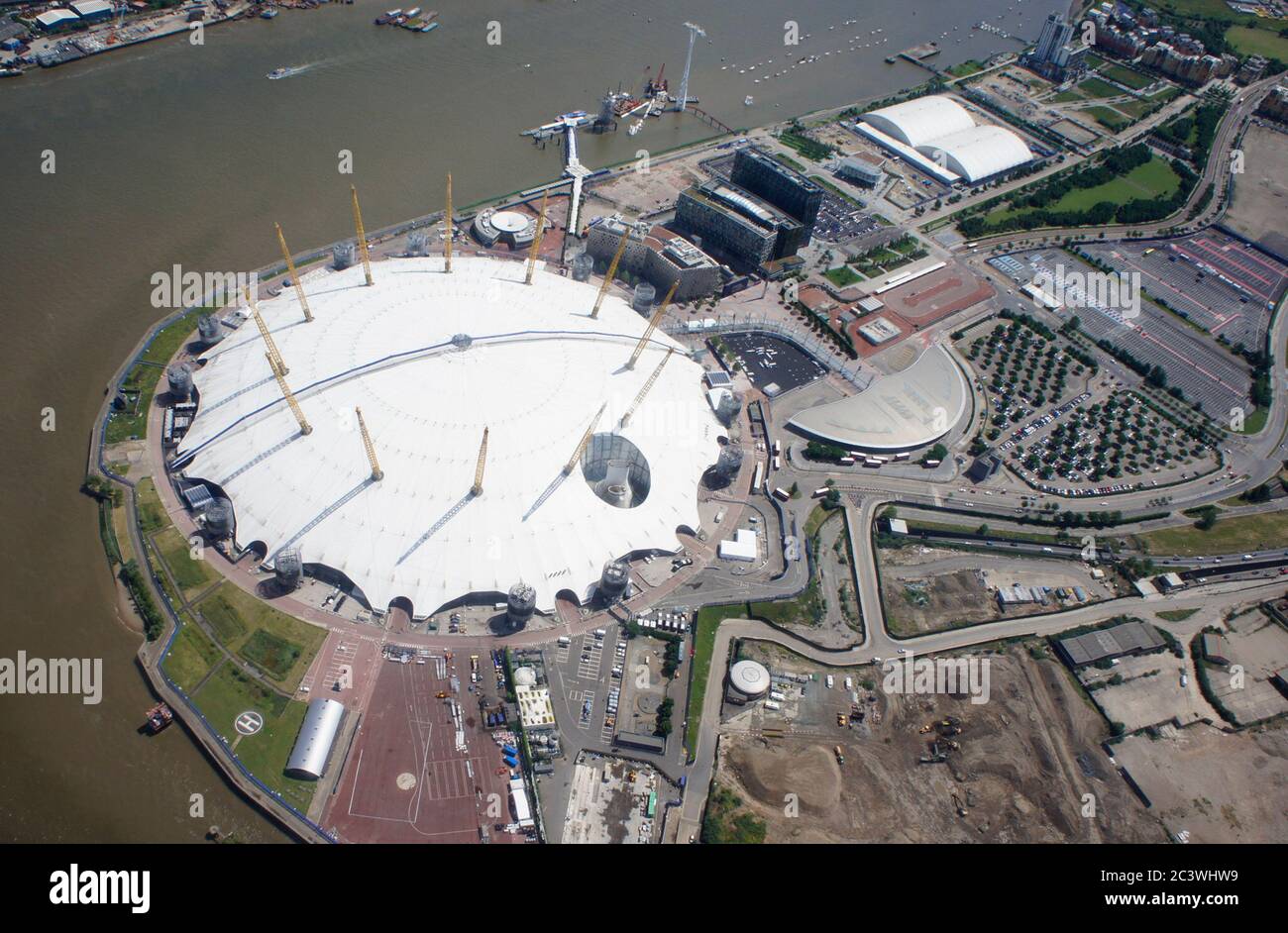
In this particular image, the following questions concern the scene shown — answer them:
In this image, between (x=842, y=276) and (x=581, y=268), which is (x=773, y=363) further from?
(x=581, y=268)

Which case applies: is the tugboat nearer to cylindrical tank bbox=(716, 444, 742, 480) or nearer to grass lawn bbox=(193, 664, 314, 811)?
grass lawn bbox=(193, 664, 314, 811)

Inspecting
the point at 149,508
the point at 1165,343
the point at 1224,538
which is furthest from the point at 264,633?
the point at 1165,343

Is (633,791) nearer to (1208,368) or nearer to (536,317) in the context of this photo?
(536,317)

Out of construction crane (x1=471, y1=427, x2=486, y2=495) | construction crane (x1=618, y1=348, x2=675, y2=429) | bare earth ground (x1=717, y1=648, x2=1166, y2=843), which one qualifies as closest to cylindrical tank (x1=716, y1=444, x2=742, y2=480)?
construction crane (x1=618, y1=348, x2=675, y2=429)

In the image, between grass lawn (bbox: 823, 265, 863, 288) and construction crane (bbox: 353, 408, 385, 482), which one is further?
grass lawn (bbox: 823, 265, 863, 288)

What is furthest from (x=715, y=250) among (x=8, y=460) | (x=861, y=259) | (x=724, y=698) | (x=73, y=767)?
(x=73, y=767)

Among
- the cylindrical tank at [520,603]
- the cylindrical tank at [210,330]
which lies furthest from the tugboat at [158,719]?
the cylindrical tank at [210,330]
